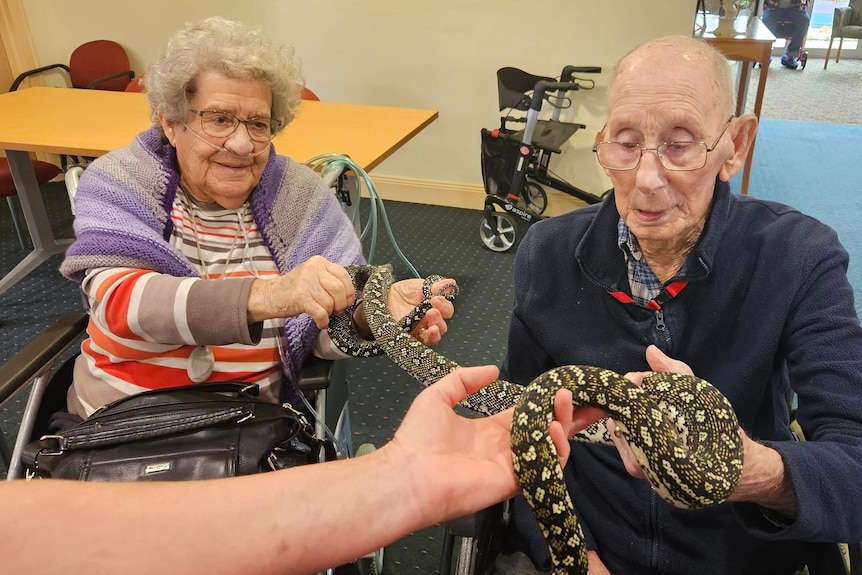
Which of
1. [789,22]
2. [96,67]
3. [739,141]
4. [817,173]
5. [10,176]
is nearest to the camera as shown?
[739,141]

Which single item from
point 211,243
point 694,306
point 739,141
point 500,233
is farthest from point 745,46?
point 211,243

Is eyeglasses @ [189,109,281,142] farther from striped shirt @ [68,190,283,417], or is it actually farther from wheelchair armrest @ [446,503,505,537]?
wheelchair armrest @ [446,503,505,537]

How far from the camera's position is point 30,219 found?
4051mm

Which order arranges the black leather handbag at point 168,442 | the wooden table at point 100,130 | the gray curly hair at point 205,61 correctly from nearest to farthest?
the black leather handbag at point 168,442
the gray curly hair at point 205,61
the wooden table at point 100,130

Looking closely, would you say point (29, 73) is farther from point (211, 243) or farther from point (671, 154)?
point (671, 154)

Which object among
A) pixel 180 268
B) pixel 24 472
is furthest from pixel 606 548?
pixel 24 472

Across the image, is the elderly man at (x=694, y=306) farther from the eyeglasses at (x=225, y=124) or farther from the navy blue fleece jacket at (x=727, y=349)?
the eyeglasses at (x=225, y=124)

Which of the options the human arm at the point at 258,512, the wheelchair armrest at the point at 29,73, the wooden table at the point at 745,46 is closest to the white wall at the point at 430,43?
the wheelchair armrest at the point at 29,73

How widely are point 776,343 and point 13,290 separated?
4.34 meters

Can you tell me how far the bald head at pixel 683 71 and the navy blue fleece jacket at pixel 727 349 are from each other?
20cm

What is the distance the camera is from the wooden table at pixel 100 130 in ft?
9.75

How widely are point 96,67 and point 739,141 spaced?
→ 557cm

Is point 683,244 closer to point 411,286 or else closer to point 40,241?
point 411,286

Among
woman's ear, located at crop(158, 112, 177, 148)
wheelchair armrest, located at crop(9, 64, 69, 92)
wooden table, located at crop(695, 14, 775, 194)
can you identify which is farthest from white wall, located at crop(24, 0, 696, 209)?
woman's ear, located at crop(158, 112, 177, 148)
